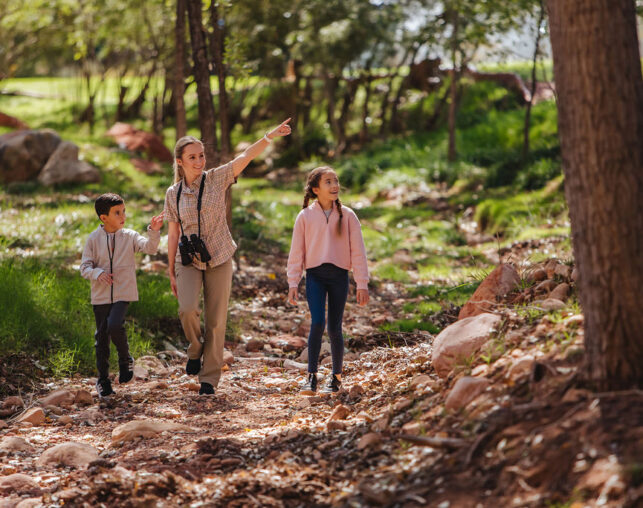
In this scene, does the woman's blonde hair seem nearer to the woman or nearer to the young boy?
the woman

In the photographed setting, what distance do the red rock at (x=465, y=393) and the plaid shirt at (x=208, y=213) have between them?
8.47 ft

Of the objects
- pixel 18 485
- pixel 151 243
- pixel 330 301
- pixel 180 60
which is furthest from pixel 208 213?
pixel 180 60

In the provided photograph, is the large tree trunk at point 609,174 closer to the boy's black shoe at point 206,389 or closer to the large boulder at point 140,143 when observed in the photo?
the boy's black shoe at point 206,389

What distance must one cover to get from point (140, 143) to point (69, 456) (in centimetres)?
1838

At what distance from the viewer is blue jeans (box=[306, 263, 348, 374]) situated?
608 cm

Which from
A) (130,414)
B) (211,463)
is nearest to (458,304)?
(130,414)

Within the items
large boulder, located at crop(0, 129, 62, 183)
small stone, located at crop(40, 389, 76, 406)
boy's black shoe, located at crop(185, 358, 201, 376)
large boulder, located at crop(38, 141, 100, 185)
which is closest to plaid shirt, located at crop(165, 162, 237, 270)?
boy's black shoe, located at crop(185, 358, 201, 376)

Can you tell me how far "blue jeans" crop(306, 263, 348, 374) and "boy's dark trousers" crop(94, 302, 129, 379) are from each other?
1.61 m

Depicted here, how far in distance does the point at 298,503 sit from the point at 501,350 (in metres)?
1.58

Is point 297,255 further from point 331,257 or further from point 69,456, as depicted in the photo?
point 69,456

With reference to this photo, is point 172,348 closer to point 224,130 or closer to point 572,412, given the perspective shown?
point 224,130

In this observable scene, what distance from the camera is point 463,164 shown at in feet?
63.6

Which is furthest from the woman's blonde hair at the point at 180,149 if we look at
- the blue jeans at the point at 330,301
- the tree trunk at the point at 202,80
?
the tree trunk at the point at 202,80

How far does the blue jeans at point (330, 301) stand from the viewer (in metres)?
6.08
